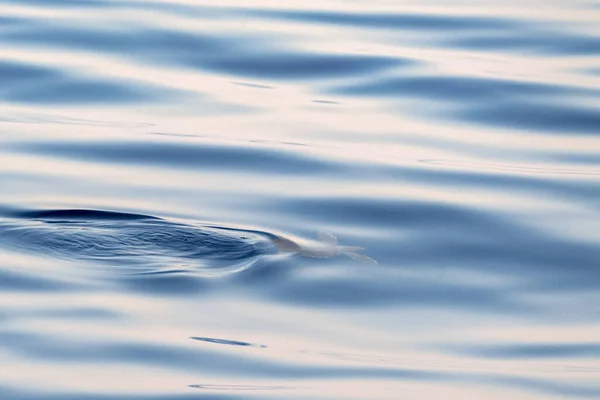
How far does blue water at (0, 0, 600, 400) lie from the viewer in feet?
17.2

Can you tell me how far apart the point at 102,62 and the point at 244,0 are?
2.71 meters

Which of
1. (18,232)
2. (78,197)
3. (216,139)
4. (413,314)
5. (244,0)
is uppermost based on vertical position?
(244,0)

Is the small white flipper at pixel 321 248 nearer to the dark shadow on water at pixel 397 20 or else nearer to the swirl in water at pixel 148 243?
the swirl in water at pixel 148 243

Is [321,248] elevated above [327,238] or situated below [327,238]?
below

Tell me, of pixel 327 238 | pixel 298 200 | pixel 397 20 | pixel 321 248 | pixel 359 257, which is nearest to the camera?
pixel 359 257

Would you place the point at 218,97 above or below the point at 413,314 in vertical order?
above

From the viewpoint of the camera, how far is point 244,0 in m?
13.2

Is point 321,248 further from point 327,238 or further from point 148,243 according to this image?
point 148,243

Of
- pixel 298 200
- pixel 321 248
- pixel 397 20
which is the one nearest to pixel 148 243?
pixel 321 248

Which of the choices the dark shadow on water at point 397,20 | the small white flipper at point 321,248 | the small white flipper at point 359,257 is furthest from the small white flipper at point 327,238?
the dark shadow on water at point 397,20

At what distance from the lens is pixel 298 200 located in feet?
24.8

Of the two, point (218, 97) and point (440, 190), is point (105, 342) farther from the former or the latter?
point (218, 97)

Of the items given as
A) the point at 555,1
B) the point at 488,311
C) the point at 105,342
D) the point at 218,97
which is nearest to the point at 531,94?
the point at 218,97

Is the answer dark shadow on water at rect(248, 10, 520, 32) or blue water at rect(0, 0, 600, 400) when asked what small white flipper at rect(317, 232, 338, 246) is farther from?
dark shadow on water at rect(248, 10, 520, 32)
